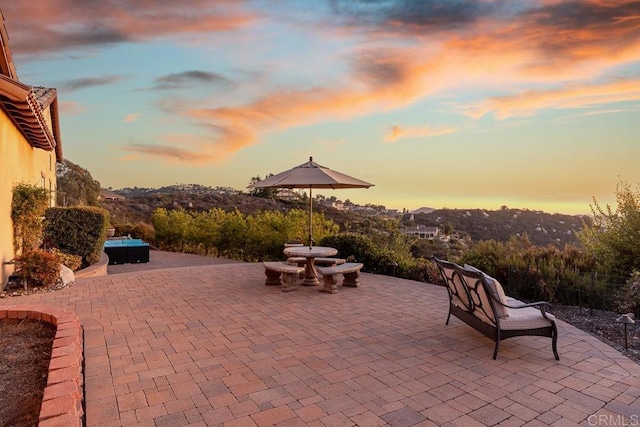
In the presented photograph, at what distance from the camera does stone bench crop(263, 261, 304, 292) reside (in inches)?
274

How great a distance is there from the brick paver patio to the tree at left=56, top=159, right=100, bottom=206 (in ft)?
71.0

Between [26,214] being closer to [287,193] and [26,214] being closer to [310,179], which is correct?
[310,179]

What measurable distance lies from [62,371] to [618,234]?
29.4 feet

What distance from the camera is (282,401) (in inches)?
117

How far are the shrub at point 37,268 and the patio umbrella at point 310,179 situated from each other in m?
3.86

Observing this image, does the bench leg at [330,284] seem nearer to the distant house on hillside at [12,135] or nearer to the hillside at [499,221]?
the distant house on hillside at [12,135]

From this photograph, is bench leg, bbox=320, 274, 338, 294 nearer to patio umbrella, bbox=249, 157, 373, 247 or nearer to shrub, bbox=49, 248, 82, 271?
patio umbrella, bbox=249, 157, 373, 247

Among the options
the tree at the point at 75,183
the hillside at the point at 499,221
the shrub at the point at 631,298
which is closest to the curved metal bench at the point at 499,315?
the shrub at the point at 631,298

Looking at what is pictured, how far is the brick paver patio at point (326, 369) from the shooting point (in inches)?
110

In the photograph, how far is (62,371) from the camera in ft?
10.2

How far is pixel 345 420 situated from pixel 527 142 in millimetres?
10038

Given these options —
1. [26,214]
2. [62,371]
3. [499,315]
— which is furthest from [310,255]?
[26,214]

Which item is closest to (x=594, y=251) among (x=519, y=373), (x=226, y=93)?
(x=519, y=373)

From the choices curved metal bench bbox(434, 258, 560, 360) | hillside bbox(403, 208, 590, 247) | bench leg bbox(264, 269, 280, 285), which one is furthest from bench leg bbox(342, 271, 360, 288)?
hillside bbox(403, 208, 590, 247)
